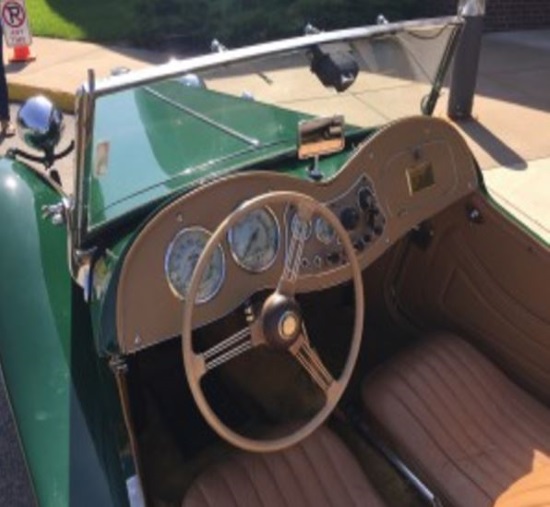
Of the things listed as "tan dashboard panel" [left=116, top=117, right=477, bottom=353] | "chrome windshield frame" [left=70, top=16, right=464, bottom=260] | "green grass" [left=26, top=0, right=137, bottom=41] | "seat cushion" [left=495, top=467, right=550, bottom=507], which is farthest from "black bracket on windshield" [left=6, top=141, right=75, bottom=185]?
"green grass" [left=26, top=0, right=137, bottom=41]

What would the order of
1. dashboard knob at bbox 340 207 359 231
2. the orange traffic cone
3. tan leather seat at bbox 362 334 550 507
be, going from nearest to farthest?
dashboard knob at bbox 340 207 359 231, tan leather seat at bbox 362 334 550 507, the orange traffic cone

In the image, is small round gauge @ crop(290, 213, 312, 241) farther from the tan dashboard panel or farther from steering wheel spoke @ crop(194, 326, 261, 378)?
steering wheel spoke @ crop(194, 326, 261, 378)

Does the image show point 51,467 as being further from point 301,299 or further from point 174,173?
point 301,299

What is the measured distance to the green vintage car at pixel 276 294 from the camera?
1.92m

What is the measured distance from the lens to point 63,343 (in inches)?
91.7

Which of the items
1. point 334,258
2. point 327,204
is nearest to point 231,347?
point 334,258

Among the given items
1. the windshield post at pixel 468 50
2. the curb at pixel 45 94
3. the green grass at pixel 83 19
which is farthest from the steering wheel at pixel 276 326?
the green grass at pixel 83 19

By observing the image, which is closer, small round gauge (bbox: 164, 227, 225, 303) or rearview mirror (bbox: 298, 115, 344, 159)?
small round gauge (bbox: 164, 227, 225, 303)

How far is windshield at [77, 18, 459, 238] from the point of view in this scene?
90.9 inches

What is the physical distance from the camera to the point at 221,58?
6.84ft

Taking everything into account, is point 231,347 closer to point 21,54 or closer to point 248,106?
point 248,106

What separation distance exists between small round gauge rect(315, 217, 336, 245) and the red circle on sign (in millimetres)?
6532

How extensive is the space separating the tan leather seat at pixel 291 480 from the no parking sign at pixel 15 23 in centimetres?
655

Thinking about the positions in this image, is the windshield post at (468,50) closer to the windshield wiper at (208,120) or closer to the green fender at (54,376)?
the windshield wiper at (208,120)
